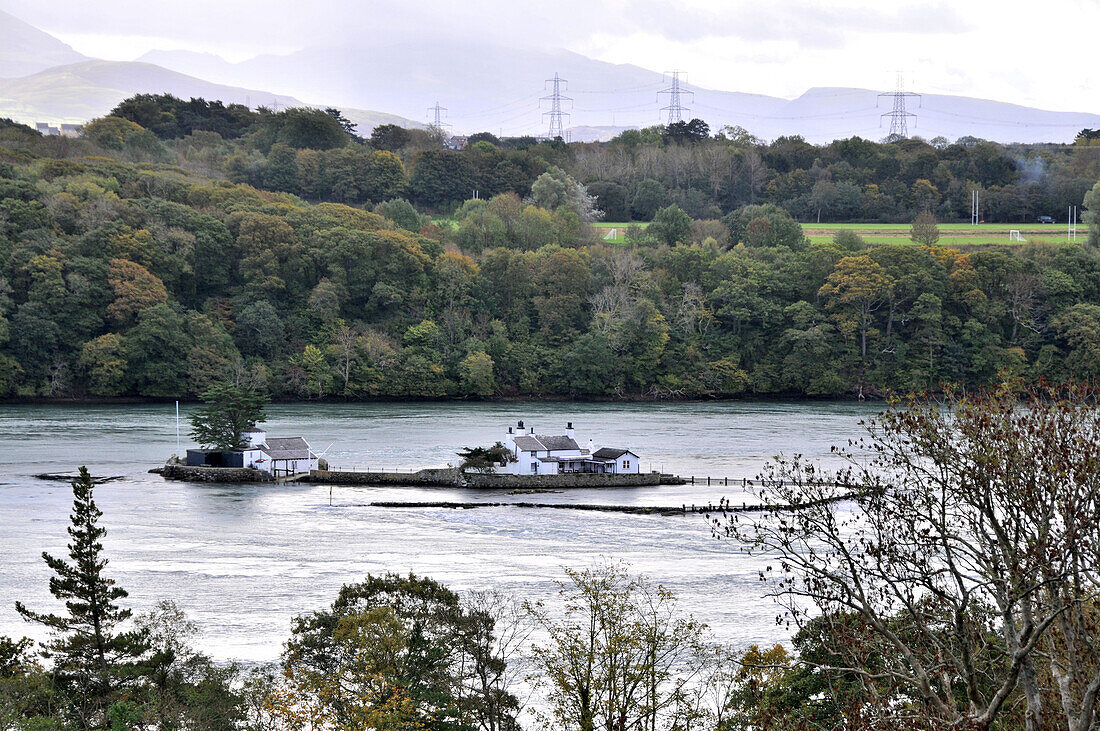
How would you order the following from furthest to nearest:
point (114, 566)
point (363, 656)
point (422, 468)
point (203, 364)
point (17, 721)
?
point (203, 364) → point (422, 468) → point (114, 566) → point (363, 656) → point (17, 721)

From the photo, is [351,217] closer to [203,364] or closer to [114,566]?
[203,364]

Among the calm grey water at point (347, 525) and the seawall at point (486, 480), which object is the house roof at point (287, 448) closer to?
the calm grey water at point (347, 525)

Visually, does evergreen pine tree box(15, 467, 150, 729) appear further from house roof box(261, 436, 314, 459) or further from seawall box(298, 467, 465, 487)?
house roof box(261, 436, 314, 459)

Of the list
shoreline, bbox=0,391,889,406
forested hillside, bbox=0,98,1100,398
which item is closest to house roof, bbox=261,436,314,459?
forested hillside, bbox=0,98,1100,398

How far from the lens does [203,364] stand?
187 ft

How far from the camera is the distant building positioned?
38.7 m

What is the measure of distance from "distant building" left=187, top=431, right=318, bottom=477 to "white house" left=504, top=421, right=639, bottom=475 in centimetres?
698

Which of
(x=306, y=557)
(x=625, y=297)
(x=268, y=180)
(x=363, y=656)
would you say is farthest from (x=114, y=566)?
(x=268, y=180)

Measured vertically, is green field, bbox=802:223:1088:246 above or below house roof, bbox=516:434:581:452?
above

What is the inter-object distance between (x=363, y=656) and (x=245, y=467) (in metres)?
26.1

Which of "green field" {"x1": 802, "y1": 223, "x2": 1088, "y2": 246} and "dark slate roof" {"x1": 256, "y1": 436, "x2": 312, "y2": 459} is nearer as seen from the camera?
"dark slate roof" {"x1": 256, "y1": 436, "x2": 312, "y2": 459}

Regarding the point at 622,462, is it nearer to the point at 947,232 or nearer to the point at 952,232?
the point at 947,232

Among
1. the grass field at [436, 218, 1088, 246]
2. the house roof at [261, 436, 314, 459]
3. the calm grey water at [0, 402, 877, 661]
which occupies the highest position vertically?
the grass field at [436, 218, 1088, 246]

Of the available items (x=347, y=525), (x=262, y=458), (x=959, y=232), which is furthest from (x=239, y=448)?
(x=959, y=232)
